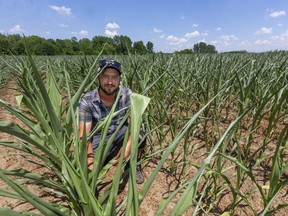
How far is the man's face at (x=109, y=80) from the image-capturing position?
206cm

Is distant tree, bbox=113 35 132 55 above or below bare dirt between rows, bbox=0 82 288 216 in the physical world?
above

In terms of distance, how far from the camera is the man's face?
2059 mm

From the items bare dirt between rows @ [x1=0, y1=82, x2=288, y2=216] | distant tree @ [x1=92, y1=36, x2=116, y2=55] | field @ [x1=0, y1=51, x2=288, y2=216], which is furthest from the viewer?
bare dirt between rows @ [x1=0, y1=82, x2=288, y2=216]

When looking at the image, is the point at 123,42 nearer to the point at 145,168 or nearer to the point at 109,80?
the point at 109,80

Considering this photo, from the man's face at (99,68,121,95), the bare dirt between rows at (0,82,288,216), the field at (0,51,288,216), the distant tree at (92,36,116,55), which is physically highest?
the distant tree at (92,36,116,55)

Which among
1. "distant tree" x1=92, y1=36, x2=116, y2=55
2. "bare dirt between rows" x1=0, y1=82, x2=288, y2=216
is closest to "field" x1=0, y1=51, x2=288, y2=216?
"bare dirt between rows" x1=0, y1=82, x2=288, y2=216

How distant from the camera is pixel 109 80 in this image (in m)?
2.06

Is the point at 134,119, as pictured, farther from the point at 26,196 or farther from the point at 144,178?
the point at 144,178

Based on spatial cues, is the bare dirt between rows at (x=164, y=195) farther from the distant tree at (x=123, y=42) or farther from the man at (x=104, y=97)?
the distant tree at (x=123, y=42)

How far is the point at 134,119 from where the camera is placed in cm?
60

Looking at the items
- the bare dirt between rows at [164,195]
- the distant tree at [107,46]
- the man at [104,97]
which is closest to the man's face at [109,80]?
the man at [104,97]

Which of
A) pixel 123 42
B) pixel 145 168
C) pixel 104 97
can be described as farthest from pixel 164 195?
pixel 123 42

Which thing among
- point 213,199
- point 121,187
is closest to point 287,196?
point 213,199

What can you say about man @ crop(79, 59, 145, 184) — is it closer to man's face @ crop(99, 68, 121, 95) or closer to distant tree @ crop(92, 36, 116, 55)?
man's face @ crop(99, 68, 121, 95)
